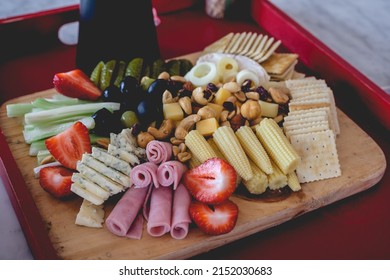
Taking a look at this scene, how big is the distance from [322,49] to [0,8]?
4.32 ft

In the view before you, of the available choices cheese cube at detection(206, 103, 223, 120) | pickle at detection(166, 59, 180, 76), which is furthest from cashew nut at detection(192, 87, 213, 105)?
pickle at detection(166, 59, 180, 76)

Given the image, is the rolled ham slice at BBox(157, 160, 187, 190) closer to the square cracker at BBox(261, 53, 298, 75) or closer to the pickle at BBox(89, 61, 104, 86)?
the pickle at BBox(89, 61, 104, 86)

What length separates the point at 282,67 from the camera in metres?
1.59

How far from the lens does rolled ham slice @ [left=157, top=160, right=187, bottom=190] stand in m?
1.17

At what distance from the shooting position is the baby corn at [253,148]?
3.93ft

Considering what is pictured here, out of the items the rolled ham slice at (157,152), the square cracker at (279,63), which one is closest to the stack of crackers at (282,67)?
the square cracker at (279,63)

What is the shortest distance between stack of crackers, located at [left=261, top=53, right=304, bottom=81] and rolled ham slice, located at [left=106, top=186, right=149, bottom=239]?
2.09 feet

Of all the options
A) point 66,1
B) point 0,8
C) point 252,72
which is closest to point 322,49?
point 252,72

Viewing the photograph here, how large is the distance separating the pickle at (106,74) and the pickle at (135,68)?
45 mm

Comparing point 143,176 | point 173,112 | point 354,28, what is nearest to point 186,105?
point 173,112

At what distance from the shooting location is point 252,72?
150 cm

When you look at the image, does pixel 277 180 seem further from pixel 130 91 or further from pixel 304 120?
pixel 130 91

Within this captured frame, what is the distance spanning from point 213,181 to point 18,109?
65cm
